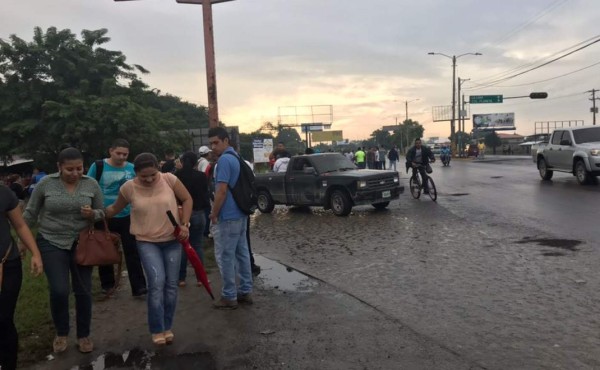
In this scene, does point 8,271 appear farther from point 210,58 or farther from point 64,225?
point 210,58

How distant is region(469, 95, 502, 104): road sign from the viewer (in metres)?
52.9

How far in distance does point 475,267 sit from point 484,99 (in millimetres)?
50510

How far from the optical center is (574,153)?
16.4m

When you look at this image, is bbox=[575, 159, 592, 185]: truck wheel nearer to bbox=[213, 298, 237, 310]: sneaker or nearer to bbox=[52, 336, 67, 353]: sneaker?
bbox=[213, 298, 237, 310]: sneaker

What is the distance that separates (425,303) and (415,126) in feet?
420

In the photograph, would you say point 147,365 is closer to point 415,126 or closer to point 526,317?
point 526,317

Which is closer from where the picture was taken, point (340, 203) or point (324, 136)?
point (340, 203)

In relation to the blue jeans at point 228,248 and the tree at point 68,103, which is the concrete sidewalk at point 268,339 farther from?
the tree at point 68,103

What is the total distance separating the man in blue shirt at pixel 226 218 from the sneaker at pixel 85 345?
1.39m

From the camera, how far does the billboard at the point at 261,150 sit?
1387 inches

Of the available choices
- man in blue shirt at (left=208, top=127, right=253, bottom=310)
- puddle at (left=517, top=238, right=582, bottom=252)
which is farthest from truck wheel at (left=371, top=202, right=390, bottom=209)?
man in blue shirt at (left=208, top=127, right=253, bottom=310)

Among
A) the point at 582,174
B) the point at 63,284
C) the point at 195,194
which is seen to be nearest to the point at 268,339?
the point at 63,284

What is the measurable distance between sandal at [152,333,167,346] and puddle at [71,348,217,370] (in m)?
0.12

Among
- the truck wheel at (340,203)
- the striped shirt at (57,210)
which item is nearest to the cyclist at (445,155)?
the truck wheel at (340,203)
